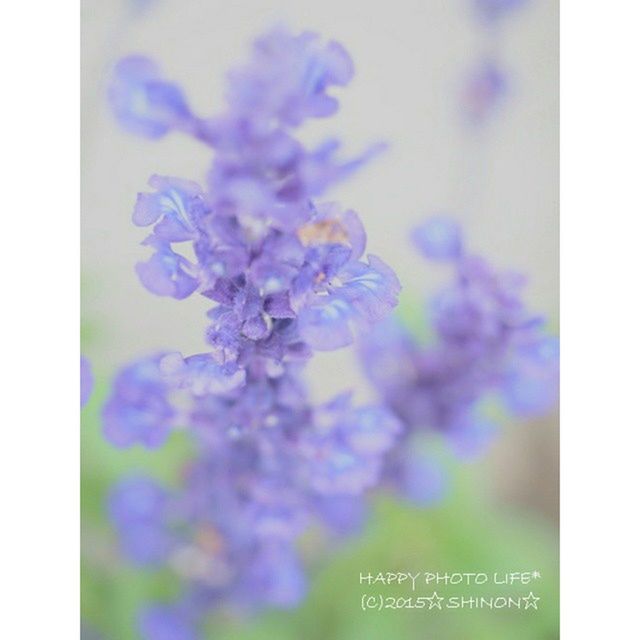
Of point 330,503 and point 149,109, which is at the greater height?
point 149,109

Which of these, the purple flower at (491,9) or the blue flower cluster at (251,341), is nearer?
the blue flower cluster at (251,341)

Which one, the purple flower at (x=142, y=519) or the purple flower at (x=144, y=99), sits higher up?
the purple flower at (x=144, y=99)

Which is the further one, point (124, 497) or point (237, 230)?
point (124, 497)

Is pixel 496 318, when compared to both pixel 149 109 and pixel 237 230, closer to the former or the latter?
pixel 237 230

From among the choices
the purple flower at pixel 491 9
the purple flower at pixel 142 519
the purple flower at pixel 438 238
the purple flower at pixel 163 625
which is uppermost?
the purple flower at pixel 491 9

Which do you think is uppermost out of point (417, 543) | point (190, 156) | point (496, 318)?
point (190, 156)

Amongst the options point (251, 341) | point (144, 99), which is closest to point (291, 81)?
point (144, 99)

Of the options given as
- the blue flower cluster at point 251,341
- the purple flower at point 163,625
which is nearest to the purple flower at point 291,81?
the blue flower cluster at point 251,341

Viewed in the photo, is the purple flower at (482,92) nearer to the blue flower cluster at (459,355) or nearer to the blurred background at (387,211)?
the blurred background at (387,211)
